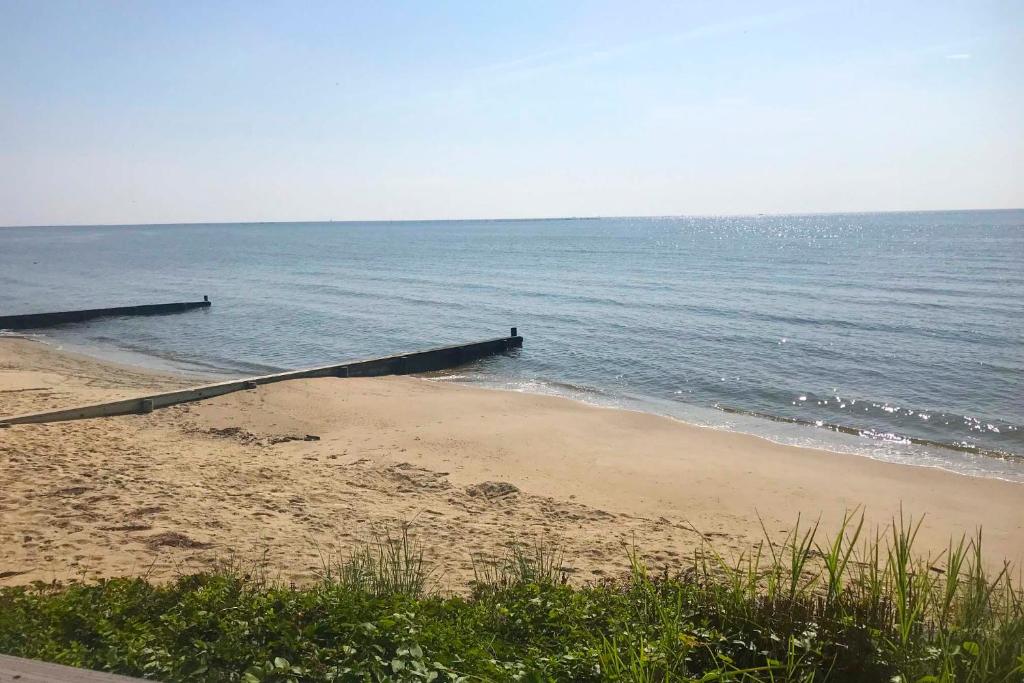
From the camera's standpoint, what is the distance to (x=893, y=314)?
3033 centimetres

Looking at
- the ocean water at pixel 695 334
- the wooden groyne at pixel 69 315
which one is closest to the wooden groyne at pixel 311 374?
the ocean water at pixel 695 334

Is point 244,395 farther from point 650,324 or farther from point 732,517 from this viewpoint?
point 650,324

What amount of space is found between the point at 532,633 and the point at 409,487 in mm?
6378

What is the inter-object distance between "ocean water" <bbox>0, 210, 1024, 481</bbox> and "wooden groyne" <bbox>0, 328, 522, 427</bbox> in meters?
0.71

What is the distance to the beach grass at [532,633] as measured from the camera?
3.87 meters

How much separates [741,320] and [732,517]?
20929 mm

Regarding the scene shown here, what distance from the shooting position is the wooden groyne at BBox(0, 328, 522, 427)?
549 inches

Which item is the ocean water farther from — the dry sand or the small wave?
the dry sand

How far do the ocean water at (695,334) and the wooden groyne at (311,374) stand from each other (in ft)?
2.31

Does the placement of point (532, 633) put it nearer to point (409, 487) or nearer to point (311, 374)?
point (409, 487)

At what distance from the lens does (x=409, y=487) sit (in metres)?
10.9

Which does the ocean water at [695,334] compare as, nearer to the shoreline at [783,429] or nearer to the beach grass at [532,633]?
the shoreline at [783,429]

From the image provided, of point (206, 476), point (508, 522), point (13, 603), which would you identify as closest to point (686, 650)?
point (13, 603)

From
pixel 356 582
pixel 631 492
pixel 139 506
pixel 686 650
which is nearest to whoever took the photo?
pixel 686 650
